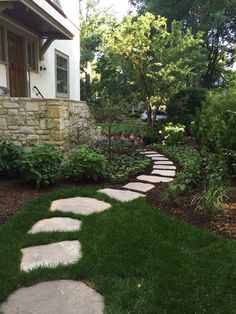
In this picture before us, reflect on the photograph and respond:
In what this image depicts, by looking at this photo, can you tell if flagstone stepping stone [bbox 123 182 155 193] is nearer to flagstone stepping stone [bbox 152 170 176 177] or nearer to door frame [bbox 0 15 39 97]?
flagstone stepping stone [bbox 152 170 176 177]

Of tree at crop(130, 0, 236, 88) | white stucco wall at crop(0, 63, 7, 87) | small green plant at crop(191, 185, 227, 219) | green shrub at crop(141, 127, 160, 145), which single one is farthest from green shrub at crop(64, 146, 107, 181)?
tree at crop(130, 0, 236, 88)

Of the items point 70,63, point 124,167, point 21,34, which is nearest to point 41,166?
point 124,167

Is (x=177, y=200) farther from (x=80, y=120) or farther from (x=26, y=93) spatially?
(x=26, y=93)

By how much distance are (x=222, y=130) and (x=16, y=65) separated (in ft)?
17.4

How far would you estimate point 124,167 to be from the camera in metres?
5.90

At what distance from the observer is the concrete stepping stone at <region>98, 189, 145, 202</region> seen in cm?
421

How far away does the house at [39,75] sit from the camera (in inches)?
228

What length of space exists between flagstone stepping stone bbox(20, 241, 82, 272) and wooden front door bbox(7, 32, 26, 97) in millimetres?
5950

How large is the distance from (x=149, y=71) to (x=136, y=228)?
9.12 m

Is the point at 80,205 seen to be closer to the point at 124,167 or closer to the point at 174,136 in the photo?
the point at 124,167

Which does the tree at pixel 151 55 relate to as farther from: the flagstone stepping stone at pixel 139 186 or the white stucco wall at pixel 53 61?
the flagstone stepping stone at pixel 139 186

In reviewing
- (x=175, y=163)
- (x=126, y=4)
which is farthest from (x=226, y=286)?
(x=126, y=4)

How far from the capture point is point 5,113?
5.94m

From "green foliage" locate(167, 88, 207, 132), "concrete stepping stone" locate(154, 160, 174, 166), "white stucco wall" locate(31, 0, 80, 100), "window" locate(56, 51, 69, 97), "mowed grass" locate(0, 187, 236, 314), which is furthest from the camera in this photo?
"green foliage" locate(167, 88, 207, 132)
